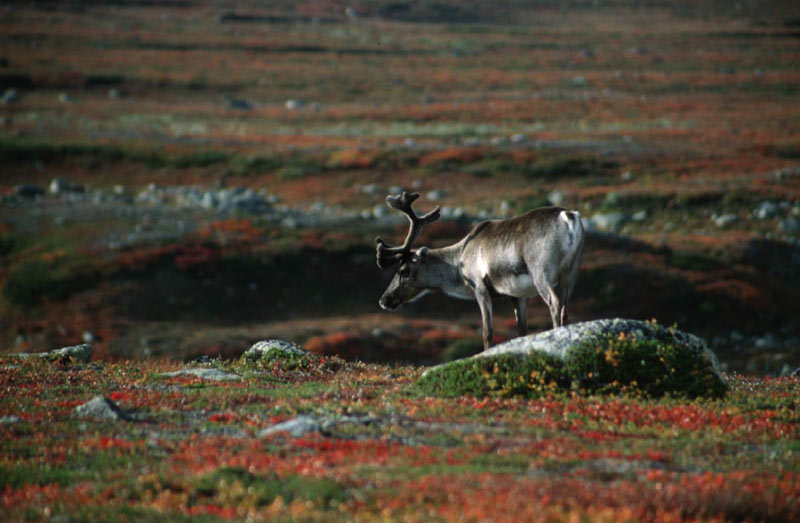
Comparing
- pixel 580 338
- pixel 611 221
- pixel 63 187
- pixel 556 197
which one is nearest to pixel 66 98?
pixel 63 187

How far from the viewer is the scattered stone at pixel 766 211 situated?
54438 mm

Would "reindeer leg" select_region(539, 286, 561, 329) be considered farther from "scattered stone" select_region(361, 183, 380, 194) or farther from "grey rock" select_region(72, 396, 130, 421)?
"scattered stone" select_region(361, 183, 380, 194)

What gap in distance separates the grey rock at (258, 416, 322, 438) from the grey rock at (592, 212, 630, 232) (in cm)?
4355

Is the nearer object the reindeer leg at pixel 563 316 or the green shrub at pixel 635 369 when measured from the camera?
the green shrub at pixel 635 369

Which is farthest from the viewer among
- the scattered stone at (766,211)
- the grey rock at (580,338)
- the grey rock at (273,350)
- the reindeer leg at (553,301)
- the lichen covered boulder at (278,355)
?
the scattered stone at (766,211)

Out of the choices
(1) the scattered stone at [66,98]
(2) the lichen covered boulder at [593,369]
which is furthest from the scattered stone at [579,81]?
(2) the lichen covered boulder at [593,369]

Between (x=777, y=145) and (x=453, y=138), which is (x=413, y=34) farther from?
(x=777, y=145)

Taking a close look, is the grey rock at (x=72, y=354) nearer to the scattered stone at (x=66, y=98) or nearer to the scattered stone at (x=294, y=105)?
the scattered stone at (x=294, y=105)

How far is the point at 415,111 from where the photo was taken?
9225 cm

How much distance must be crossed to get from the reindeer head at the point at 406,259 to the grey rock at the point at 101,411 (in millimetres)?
8662

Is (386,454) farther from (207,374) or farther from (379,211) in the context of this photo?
(379,211)

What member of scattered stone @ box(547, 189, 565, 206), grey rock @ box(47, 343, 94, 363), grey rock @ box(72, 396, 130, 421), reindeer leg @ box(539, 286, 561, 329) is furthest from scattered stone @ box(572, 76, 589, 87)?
grey rock @ box(72, 396, 130, 421)

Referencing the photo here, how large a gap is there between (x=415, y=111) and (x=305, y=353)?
74031 mm

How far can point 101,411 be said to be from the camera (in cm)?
1388
